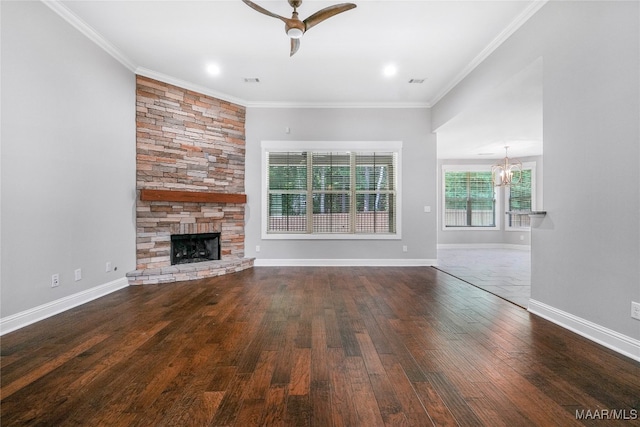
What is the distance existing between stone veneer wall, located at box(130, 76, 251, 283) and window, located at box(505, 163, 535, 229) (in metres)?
8.09

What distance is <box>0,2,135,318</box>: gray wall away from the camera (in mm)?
2463

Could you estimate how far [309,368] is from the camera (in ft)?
5.97

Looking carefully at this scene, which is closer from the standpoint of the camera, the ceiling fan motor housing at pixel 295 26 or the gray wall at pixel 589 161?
the gray wall at pixel 589 161

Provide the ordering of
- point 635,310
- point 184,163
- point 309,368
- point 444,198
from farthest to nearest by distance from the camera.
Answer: point 444,198
point 184,163
point 635,310
point 309,368

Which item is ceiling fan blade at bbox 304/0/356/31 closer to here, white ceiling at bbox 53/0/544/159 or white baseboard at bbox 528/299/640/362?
white ceiling at bbox 53/0/544/159

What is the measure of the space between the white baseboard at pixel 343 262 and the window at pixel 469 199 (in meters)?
4.35

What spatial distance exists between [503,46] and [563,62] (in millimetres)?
1010

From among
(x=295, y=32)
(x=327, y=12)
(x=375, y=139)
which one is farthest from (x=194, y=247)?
(x=327, y=12)

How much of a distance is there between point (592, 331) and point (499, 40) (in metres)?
3.15

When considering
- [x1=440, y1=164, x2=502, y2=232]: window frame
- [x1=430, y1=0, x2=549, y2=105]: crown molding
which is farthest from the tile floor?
[x1=430, y1=0, x2=549, y2=105]: crown molding

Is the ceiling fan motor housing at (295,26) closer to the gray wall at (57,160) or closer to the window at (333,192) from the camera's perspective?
the gray wall at (57,160)

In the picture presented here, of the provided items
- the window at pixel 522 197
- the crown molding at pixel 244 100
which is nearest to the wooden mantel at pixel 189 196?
the crown molding at pixel 244 100

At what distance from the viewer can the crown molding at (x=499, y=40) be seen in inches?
110

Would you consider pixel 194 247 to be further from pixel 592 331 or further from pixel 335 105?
pixel 592 331
